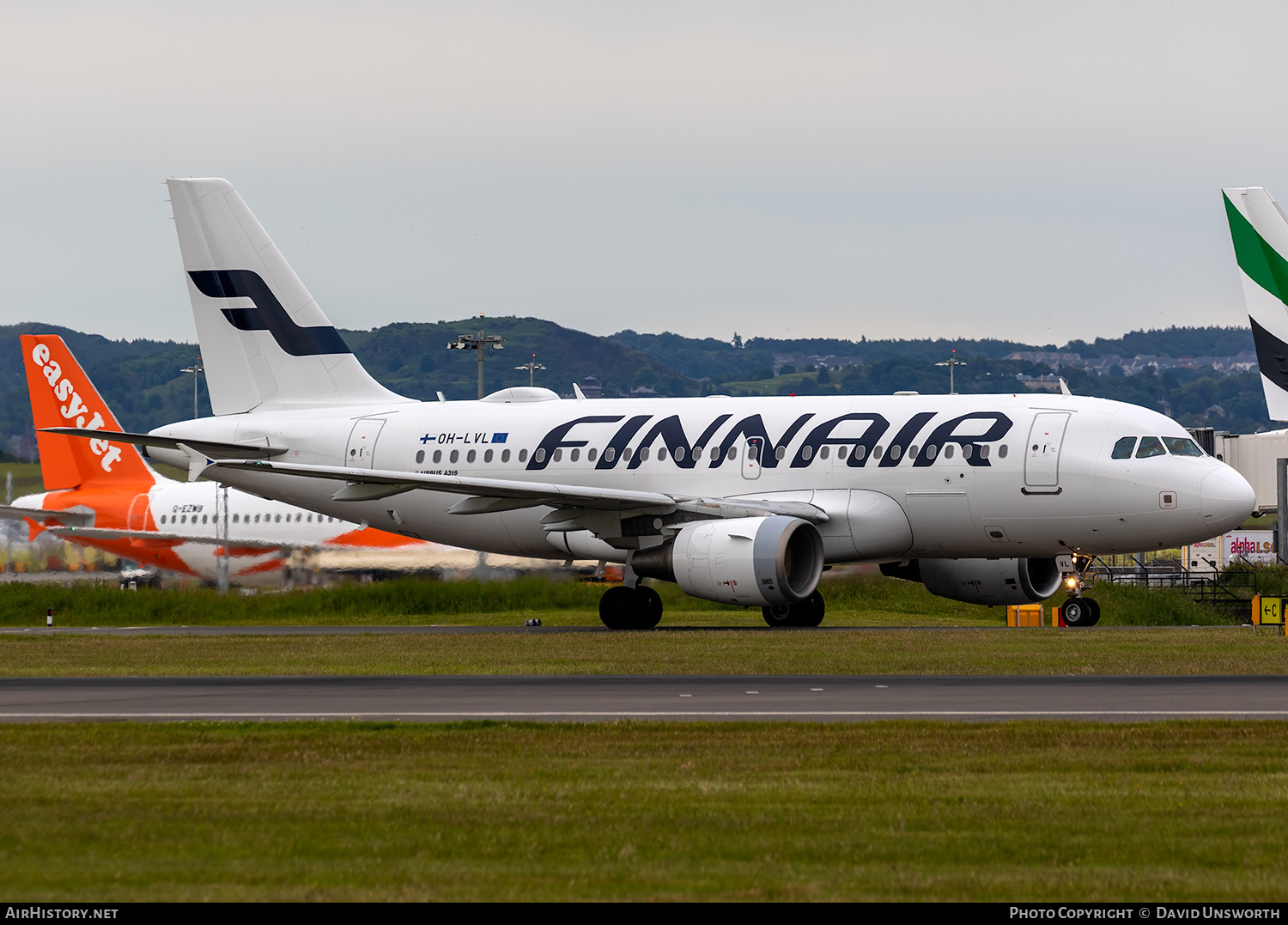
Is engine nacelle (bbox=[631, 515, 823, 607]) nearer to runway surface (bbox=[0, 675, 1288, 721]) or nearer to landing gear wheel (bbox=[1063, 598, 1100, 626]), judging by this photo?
landing gear wheel (bbox=[1063, 598, 1100, 626])

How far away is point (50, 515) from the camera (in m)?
47.3

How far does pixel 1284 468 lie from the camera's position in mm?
30875

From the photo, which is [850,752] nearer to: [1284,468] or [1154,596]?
[1284,468]

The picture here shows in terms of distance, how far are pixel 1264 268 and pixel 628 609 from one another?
1518 cm

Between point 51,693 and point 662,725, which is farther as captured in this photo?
point 51,693

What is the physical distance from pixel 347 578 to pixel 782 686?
2289cm

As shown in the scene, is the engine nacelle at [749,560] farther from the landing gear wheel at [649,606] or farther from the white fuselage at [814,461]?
the landing gear wheel at [649,606]

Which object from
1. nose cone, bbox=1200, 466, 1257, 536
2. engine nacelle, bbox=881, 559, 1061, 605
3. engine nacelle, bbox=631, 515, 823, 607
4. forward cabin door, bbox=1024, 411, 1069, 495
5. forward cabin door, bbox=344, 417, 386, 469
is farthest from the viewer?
forward cabin door, bbox=344, 417, 386, 469

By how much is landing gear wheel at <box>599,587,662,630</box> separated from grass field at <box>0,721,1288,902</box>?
17.7 m

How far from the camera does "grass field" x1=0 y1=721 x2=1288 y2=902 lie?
8.49m

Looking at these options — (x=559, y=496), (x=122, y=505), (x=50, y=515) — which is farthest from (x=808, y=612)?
(x=122, y=505)

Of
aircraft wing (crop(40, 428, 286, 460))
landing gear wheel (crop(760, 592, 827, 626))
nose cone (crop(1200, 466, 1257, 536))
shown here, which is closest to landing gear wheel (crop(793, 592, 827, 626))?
landing gear wheel (crop(760, 592, 827, 626))
